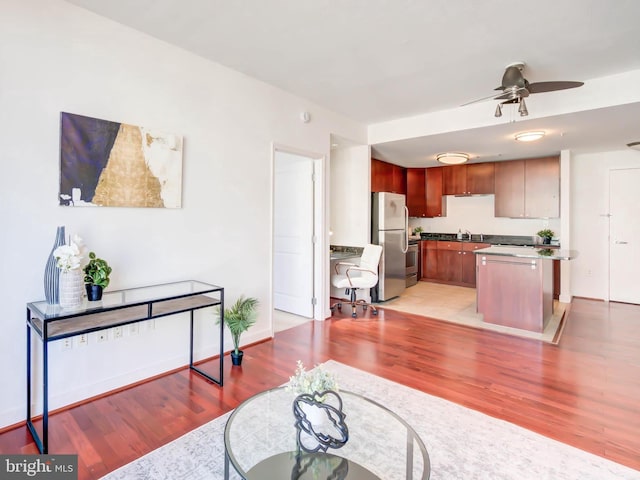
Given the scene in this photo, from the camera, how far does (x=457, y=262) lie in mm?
7125

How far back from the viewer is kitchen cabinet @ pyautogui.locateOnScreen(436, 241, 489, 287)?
6938 mm

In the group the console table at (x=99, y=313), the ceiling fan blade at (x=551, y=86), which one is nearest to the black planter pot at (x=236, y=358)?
the console table at (x=99, y=313)

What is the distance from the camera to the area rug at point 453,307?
4.18 metres

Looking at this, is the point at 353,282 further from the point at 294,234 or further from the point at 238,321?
the point at 238,321

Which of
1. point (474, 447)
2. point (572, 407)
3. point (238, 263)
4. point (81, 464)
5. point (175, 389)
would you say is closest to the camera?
point (81, 464)

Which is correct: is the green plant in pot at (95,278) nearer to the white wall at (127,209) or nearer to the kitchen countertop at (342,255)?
the white wall at (127,209)

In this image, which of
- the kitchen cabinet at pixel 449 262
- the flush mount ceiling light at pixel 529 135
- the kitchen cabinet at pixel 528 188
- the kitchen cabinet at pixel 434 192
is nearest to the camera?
the flush mount ceiling light at pixel 529 135

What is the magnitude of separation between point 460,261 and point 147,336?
6.13m

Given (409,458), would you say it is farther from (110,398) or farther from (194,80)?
(194,80)

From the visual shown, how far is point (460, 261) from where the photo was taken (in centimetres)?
709

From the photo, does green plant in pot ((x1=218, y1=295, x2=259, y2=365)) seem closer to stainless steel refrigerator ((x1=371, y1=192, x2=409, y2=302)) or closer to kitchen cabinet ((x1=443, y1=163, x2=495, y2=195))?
stainless steel refrigerator ((x1=371, y1=192, x2=409, y2=302))

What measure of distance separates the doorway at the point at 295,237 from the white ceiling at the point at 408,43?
3.28 feet

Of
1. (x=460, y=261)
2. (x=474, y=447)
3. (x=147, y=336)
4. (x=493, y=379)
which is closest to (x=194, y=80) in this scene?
(x=147, y=336)

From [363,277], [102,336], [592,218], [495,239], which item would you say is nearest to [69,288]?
[102,336]
